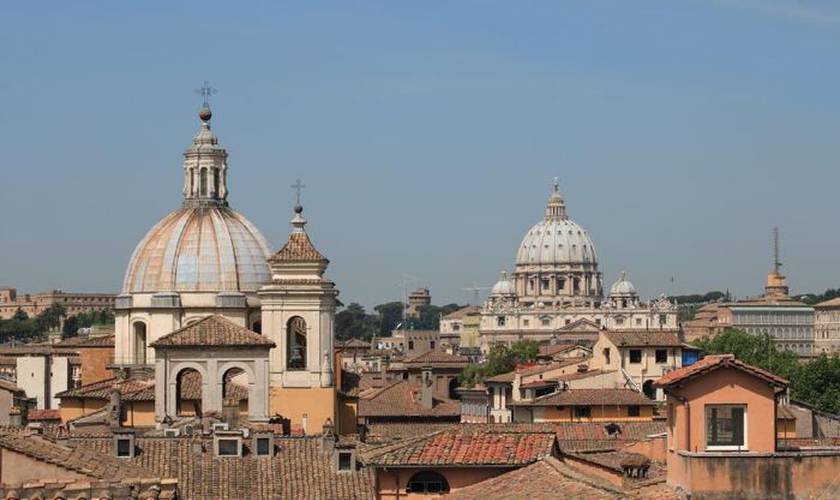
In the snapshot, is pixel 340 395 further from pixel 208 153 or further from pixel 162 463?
pixel 162 463

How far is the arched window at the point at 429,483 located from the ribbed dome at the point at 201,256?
38.2 m

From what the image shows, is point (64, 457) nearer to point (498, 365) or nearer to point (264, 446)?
point (264, 446)

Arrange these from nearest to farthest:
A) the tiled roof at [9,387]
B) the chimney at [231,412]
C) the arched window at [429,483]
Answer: the arched window at [429,483], the chimney at [231,412], the tiled roof at [9,387]

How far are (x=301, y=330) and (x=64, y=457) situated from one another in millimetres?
39641

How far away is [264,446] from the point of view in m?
37.2

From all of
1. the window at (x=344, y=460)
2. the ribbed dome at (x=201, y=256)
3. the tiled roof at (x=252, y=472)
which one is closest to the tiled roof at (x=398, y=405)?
the ribbed dome at (x=201, y=256)

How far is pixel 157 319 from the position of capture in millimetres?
72312

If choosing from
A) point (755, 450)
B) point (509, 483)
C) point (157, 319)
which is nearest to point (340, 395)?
point (157, 319)

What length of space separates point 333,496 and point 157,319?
A: 3748 cm

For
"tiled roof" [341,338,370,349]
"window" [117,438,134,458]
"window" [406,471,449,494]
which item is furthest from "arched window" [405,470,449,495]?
"tiled roof" [341,338,370,349]

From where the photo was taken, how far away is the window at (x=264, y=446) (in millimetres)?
37094

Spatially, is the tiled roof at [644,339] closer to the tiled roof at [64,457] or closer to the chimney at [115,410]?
the chimney at [115,410]

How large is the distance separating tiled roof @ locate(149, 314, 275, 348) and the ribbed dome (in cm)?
1514

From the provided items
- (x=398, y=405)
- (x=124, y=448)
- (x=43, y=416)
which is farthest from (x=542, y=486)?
(x=398, y=405)
